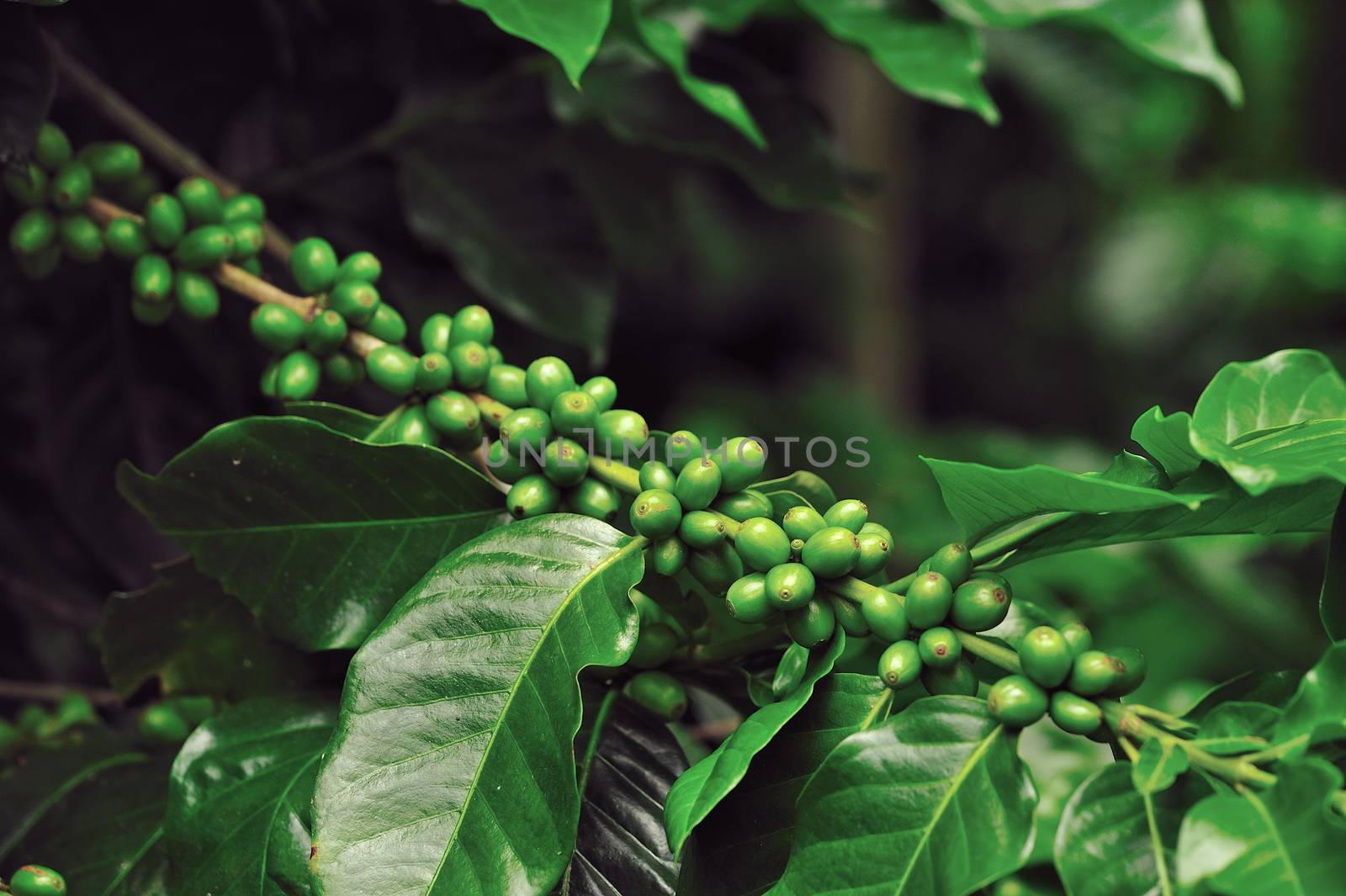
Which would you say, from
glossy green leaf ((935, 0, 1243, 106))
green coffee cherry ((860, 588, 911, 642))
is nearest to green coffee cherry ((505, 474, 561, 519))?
green coffee cherry ((860, 588, 911, 642))

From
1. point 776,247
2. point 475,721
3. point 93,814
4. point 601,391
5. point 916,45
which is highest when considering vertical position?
point 916,45

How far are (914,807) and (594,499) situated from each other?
275 millimetres

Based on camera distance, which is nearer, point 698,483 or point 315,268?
point 698,483

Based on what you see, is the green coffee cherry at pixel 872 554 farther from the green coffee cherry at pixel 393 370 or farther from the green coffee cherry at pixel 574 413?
the green coffee cherry at pixel 393 370

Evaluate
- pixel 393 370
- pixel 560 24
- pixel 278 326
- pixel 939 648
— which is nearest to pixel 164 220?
pixel 278 326

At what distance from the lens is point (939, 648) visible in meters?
0.61

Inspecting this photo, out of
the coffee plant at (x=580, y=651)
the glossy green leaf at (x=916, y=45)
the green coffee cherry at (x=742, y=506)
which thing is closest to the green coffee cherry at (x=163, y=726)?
the coffee plant at (x=580, y=651)

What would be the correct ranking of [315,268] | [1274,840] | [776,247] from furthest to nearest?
[776,247] < [315,268] < [1274,840]

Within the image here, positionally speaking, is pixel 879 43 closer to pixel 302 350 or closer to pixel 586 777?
pixel 302 350

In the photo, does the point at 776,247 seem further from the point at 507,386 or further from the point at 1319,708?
the point at 1319,708

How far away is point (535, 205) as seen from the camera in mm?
1240

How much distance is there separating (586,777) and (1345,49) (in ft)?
14.2

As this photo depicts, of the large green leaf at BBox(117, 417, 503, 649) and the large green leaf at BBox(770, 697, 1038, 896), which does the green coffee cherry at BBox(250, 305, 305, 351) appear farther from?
the large green leaf at BBox(770, 697, 1038, 896)

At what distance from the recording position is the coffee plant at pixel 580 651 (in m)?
0.57
